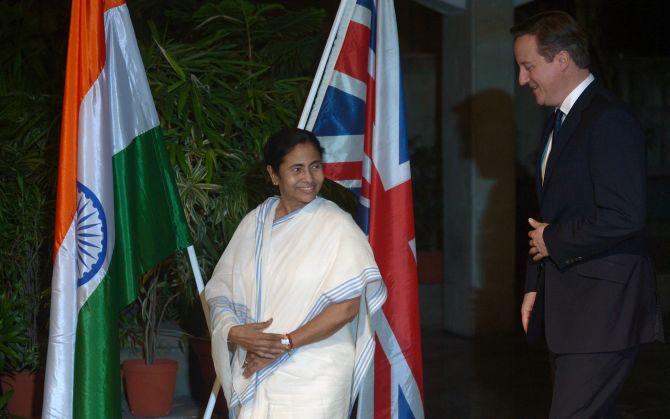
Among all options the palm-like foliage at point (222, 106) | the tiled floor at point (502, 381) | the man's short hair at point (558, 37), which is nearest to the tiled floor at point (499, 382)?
the tiled floor at point (502, 381)

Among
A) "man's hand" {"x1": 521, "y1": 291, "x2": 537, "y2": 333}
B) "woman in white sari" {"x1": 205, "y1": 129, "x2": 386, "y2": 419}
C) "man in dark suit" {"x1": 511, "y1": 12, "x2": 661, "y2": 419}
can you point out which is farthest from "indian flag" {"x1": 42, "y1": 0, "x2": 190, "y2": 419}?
"man in dark suit" {"x1": 511, "y1": 12, "x2": 661, "y2": 419}

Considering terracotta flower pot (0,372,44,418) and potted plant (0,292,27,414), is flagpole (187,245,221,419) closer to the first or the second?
potted plant (0,292,27,414)

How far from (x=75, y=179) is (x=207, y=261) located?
1639 millimetres

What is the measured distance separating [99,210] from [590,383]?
2.09 m

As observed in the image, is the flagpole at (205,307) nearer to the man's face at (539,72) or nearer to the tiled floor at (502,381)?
the man's face at (539,72)

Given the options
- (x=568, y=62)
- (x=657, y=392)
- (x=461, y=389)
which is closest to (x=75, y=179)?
(x=568, y=62)

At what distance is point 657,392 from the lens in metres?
7.11

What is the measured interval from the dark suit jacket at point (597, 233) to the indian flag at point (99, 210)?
1789 millimetres

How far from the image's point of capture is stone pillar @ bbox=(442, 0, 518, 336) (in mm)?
8797

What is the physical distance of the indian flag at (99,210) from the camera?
172 inches

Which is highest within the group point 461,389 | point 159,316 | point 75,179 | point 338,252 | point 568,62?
point 568,62

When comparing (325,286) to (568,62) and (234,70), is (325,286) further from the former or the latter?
(234,70)

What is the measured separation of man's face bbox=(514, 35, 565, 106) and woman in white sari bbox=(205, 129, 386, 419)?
84 centimetres

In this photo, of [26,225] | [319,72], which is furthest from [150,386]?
[319,72]
